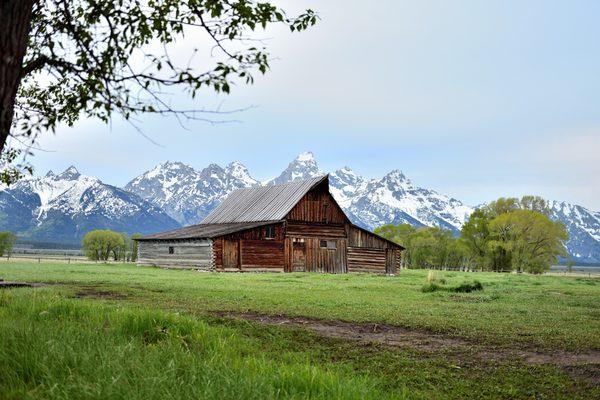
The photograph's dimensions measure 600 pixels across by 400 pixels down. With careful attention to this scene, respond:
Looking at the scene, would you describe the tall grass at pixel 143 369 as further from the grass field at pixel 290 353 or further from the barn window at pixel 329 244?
the barn window at pixel 329 244

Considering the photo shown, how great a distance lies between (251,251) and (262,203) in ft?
33.4

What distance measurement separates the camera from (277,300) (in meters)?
17.2

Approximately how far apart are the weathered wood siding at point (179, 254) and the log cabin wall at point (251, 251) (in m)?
1.04

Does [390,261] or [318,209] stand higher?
[318,209]

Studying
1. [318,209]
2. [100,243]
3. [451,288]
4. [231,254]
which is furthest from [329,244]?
[100,243]

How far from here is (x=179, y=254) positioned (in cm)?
5281

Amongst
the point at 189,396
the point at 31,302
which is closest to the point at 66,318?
the point at 31,302

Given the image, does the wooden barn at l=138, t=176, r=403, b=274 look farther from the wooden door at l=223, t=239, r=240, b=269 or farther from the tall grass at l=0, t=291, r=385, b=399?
Result: the tall grass at l=0, t=291, r=385, b=399

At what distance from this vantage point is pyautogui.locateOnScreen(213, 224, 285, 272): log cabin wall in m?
46.9

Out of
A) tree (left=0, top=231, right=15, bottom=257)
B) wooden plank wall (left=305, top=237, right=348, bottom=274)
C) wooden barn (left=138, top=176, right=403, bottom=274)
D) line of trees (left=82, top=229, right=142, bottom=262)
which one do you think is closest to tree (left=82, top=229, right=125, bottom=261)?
line of trees (left=82, top=229, right=142, bottom=262)

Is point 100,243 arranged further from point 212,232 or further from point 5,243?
point 212,232

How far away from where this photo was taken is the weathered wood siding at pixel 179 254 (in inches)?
1876

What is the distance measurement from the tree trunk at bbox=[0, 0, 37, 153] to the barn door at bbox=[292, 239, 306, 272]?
45706mm

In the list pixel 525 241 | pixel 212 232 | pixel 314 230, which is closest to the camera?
pixel 212 232
